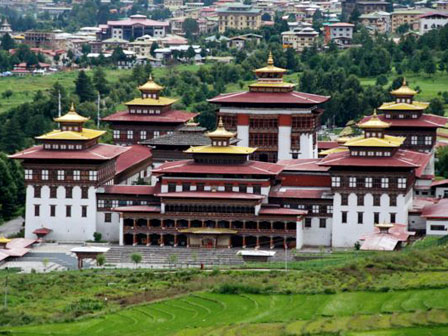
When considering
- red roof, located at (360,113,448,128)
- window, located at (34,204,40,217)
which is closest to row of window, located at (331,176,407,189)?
window, located at (34,204,40,217)

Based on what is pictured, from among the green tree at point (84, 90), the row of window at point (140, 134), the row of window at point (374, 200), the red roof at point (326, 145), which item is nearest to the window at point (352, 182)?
the row of window at point (374, 200)

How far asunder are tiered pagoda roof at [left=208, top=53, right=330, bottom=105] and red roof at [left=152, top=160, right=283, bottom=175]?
12.3 metres

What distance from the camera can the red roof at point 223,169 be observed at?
9925 centimetres

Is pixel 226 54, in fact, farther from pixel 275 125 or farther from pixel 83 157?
pixel 83 157

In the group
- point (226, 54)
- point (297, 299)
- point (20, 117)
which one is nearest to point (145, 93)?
point (20, 117)

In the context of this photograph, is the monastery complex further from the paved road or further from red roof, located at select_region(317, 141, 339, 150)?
red roof, located at select_region(317, 141, 339, 150)

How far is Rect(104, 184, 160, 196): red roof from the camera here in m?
101

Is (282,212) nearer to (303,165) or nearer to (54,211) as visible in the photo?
(303,165)

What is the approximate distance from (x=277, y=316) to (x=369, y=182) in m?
21.0

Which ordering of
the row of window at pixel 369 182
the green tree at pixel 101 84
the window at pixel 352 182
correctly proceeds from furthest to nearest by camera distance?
the green tree at pixel 101 84 < the window at pixel 352 182 < the row of window at pixel 369 182

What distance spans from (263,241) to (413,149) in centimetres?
1937

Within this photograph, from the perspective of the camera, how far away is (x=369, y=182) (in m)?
97.9

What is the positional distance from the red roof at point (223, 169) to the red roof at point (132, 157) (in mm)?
6304

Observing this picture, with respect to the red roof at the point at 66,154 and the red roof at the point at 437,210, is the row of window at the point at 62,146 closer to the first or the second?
the red roof at the point at 66,154
